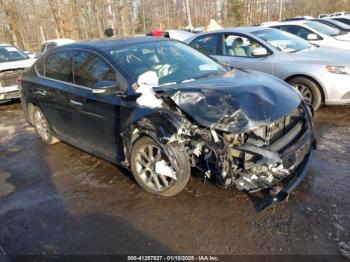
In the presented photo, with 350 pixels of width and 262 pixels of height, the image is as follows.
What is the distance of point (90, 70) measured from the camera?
4.41 meters

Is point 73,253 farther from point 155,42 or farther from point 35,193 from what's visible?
point 155,42

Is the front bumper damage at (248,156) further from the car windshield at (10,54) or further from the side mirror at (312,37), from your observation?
the car windshield at (10,54)

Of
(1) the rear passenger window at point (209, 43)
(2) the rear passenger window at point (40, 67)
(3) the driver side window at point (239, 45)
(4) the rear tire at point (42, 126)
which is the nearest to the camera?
(2) the rear passenger window at point (40, 67)

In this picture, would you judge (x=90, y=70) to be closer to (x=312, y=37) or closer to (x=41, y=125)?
(x=41, y=125)

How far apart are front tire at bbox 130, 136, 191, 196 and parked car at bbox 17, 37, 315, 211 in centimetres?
1

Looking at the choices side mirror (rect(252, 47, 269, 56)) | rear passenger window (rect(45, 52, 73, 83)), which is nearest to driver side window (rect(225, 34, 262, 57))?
side mirror (rect(252, 47, 269, 56))

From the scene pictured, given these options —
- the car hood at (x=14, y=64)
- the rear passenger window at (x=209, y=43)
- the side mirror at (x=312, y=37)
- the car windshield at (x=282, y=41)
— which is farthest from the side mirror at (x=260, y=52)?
the car hood at (x=14, y=64)

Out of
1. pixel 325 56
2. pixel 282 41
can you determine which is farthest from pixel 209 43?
pixel 325 56

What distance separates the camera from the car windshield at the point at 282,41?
266 inches

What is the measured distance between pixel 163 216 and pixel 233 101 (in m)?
1.35

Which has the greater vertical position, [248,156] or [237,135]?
[237,135]

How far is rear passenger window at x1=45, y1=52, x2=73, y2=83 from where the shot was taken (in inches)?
189

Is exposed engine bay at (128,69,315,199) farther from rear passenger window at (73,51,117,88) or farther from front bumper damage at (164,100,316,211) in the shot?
rear passenger window at (73,51,117,88)

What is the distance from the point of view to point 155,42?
4707mm
